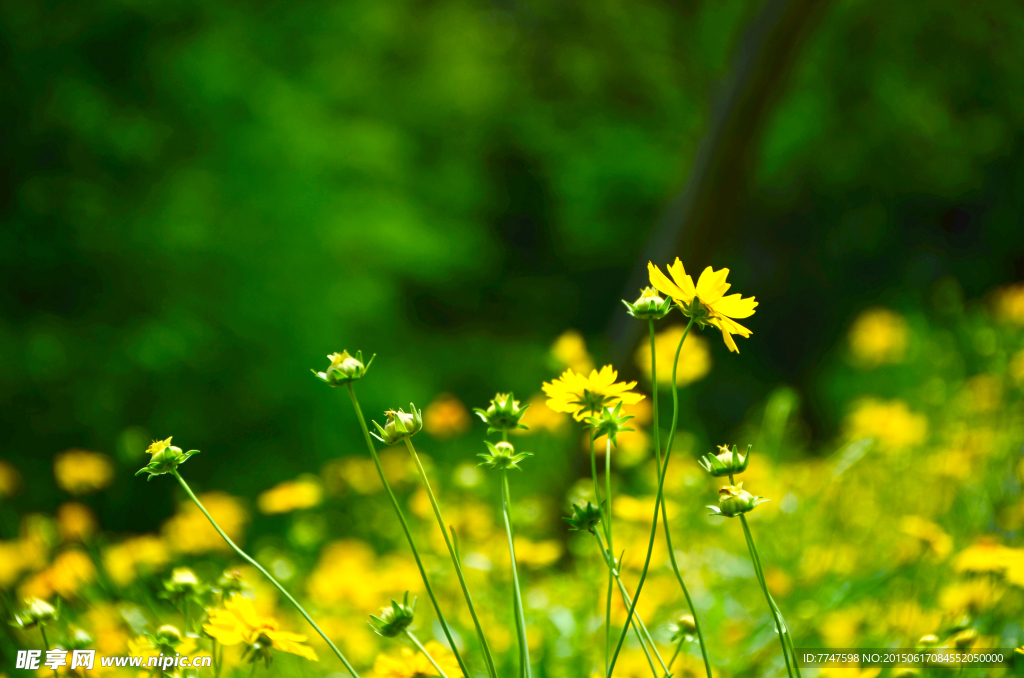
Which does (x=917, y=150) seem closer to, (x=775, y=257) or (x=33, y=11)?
(x=775, y=257)

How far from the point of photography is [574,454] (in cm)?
178

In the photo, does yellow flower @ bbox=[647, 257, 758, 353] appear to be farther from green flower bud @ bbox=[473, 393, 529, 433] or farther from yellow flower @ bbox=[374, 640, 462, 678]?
yellow flower @ bbox=[374, 640, 462, 678]

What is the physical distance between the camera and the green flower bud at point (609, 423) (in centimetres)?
48

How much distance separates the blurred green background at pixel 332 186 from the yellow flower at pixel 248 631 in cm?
74

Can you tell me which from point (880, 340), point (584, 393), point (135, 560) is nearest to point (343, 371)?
point (584, 393)

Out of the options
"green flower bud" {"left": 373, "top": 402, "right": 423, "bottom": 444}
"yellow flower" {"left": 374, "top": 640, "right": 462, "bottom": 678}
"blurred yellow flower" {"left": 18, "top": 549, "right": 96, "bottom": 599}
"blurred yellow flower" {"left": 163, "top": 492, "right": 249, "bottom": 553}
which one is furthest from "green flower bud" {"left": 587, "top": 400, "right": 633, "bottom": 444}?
"blurred yellow flower" {"left": 163, "top": 492, "right": 249, "bottom": 553}

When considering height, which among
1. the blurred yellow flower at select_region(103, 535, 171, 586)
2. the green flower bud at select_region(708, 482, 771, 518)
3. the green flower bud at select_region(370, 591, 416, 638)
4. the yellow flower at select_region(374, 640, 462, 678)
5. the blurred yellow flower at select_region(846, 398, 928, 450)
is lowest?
the yellow flower at select_region(374, 640, 462, 678)

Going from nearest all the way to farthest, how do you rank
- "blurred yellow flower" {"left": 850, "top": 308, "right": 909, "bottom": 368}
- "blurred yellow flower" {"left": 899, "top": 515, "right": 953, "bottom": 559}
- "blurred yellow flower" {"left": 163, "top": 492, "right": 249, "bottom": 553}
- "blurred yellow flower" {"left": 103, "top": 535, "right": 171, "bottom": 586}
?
"blurred yellow flower" {"left": 899, "top": 515, "right": 953, "bottom": 559}, "blurred yellow flower" {"left": 103, "top": 535, "right": 171, "bottom": 586}, "blurred yellow flower" {"left": 163, "top": 492, "right": 249, "bottom": 553}, "blurred yellow flower" {"left": 850, "top": 308, "right": 909, "bottom": 368}

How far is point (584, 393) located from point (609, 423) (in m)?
0.03

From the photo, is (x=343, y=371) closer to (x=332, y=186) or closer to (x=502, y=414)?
(x=502, y=414)

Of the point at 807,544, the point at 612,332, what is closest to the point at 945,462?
the point at 807,544

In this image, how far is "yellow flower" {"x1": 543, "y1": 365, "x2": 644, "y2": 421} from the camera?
0.50 metres

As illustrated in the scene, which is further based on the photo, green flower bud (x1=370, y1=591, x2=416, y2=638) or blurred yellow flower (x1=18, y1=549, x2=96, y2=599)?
blurred yellow flower (x1=18, y1=549, x2=96, y2=599)

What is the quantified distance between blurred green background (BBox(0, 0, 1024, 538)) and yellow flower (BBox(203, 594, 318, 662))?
29.0 inches
